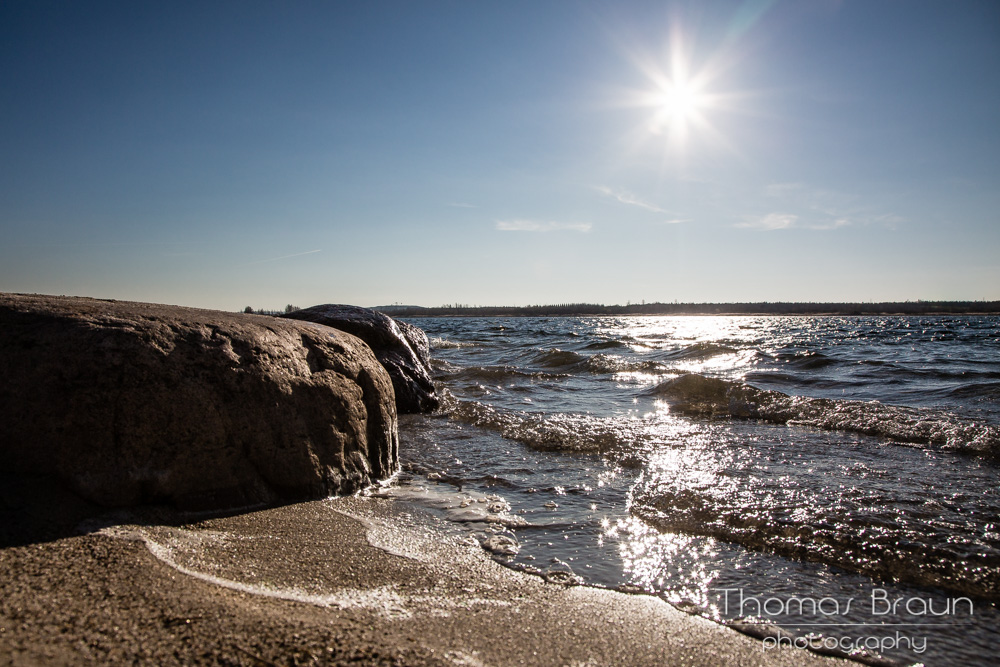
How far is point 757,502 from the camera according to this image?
292cm

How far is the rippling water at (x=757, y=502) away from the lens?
1.91m

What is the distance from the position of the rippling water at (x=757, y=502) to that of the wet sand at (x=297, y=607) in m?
0.25

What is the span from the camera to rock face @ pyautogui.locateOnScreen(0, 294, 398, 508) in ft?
6.64

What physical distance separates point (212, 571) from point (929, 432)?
5.51 meters

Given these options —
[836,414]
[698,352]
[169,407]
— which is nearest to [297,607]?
[169,407]

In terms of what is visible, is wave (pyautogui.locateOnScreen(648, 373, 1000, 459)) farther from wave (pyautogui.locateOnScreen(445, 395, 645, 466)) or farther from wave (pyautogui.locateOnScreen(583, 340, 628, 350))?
wave (pyautogui.locateOnScreen(583, 340, 628, 350))

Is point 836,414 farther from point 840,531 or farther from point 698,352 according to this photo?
point 698,352

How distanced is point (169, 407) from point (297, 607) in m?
1.17

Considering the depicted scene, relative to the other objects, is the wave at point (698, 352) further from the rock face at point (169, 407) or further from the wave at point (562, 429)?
the rock face at point (169, 407)

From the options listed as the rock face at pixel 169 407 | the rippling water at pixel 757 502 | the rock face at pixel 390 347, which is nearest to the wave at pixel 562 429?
the rippling water at pixel 757 502

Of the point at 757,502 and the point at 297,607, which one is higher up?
the point at 297,607

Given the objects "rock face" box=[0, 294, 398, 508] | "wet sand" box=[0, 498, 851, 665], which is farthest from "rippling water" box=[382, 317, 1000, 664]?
"rock face" box=[0, 294, 398, 508]

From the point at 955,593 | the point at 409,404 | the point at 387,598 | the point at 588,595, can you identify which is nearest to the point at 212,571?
the point at 387,598

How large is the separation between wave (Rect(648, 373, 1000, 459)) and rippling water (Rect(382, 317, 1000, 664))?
0.02 m
